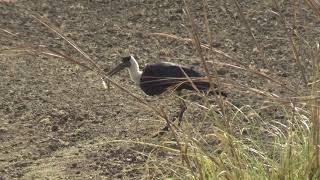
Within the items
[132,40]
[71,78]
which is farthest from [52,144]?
[132,40]

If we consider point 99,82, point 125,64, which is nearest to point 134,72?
point 125,64

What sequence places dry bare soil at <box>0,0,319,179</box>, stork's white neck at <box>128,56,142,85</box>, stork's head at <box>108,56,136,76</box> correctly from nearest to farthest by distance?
dry bare soil at <box>0,0,319,179</box>
stork's white neck at <box>128,56,142,85</box>
stork's head at <box>108,56,136,76</box>

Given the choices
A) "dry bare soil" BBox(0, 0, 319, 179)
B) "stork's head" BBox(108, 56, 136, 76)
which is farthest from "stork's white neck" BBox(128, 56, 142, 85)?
"dry bare soil" BBox(0, 0, 319, 179)

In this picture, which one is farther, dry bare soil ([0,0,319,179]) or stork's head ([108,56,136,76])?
stork's head ([108,56,136,76])

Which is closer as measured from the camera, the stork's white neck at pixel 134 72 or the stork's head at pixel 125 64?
the stork's white neck at pixel 134 72

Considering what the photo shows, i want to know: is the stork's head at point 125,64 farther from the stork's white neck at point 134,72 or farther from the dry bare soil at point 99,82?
the dry bare soil at point 99,82

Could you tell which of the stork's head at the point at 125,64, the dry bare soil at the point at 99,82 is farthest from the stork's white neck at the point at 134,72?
the dry bare soil at the point at 99,82

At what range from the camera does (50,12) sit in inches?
401

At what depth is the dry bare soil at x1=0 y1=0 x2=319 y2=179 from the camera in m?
5.04

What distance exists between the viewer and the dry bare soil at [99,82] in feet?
16.5

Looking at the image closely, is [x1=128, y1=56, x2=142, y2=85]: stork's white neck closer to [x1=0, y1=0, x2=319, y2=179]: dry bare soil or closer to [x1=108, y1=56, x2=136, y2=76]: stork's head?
[x1=108, y1=56, x2=136, y2=76]: stork's head

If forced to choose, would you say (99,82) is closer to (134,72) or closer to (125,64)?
(125,64)

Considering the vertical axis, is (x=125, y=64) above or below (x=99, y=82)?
above

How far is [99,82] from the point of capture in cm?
729
